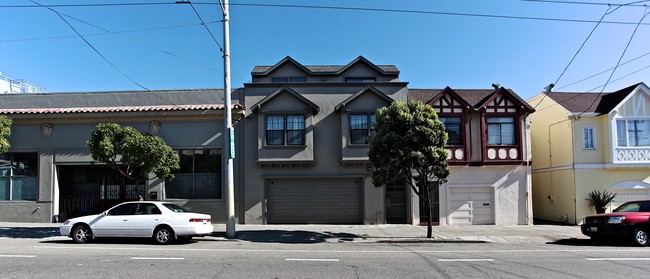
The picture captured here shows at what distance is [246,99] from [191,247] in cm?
897

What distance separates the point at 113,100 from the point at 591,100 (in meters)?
23.0

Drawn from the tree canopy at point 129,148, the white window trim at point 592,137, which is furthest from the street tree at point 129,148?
the white window trim at point 592,137

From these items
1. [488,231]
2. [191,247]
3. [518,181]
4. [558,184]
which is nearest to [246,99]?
[191,247]

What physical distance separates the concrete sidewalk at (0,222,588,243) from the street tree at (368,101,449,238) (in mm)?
1661

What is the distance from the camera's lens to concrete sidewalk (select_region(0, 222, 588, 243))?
15.2 meters

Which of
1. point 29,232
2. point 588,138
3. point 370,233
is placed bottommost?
point 370,233

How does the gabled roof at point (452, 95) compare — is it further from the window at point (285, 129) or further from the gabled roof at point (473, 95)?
the window at point (285, 129)

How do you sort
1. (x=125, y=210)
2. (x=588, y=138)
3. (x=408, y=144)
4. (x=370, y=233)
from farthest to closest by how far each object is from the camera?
(x=588, y=138) < (x=370, y=233) < (x=408, y=144) < (x=125, y=210)

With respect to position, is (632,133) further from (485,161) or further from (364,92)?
(364,92)

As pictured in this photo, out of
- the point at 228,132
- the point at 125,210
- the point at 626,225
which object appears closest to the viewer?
the point at 125,210

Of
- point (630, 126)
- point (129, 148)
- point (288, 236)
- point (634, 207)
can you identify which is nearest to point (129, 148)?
point (129, 148)

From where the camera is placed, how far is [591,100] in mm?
22078

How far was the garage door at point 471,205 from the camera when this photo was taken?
20219mm

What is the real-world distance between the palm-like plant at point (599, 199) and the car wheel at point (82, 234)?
66.5 ft
